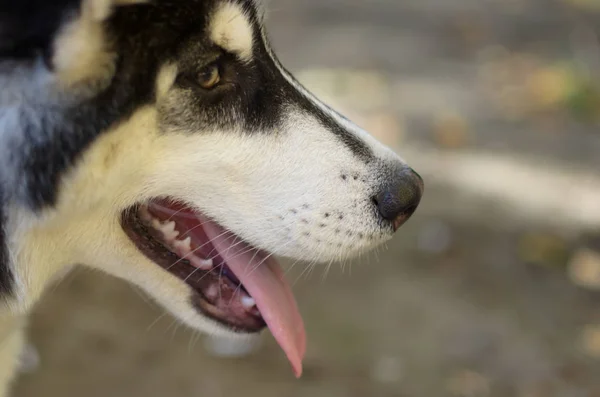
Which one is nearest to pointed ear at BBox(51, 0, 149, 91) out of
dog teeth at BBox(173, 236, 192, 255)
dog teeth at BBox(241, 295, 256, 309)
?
dog teeth at BBox(173, 236, 192, 255)

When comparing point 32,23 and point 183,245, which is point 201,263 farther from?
point 32,23

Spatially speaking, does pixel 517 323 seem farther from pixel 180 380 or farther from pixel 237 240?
pixel 237 240

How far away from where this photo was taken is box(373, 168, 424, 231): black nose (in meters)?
1.65

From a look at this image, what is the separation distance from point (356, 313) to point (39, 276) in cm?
184

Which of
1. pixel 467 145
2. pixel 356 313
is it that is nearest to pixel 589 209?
pixel 467 145

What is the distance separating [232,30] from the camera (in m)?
1.49

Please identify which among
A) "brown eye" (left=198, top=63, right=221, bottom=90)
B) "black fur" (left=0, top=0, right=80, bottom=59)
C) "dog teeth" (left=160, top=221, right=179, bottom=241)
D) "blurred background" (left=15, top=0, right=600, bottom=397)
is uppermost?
"black fur" (left=0, top=0, right=80, bottom=59)

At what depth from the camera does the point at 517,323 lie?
10.1 feet

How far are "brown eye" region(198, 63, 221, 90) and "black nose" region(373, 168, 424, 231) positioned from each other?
44 cm

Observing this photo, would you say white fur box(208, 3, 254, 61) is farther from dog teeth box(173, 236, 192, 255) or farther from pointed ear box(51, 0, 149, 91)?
dog teeth box(173, 236, 192, 255)

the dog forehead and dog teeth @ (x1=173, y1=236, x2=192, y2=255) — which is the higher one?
the dog forehead

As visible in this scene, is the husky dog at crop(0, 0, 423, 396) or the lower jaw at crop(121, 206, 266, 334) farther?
the lower jaw at crop(121, 206, 266, 334)

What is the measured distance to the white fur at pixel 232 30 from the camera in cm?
145

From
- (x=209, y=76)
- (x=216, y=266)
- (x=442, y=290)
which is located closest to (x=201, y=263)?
(x=216, y=266)
